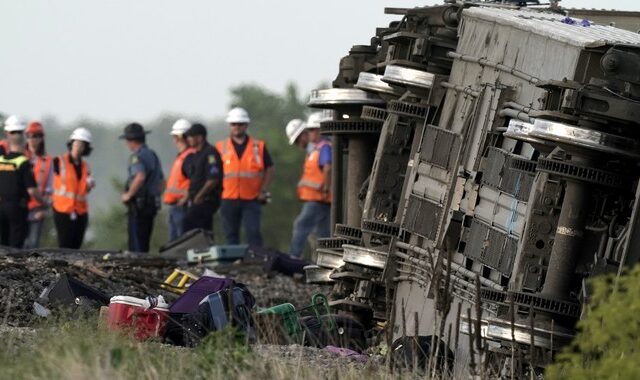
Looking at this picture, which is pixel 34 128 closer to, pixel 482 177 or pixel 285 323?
pixel 285 323

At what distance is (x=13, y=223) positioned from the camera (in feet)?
102

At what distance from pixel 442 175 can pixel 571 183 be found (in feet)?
11.9

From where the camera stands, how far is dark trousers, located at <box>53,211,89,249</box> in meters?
31.9

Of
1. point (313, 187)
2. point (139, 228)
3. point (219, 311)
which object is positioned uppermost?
point (219, 311)

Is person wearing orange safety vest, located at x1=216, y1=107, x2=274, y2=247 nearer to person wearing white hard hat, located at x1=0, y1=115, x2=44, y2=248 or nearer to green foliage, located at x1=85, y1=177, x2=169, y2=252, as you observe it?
person wearing white hard hat, located at x1=0, y1=115, x2=44, y2=248

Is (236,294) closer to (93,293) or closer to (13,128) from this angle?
(93,293)

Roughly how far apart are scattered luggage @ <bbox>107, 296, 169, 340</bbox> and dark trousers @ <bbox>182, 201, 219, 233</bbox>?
44.5 ft

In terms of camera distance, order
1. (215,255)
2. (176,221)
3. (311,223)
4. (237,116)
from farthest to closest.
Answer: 1. (237,116)
2. (176,221)
3. (311,223)
4. (215,255)

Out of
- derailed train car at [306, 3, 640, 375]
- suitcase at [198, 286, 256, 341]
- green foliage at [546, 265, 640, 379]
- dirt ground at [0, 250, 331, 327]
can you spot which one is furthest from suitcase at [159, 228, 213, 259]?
green foliage at [546, 265, 640, 379]

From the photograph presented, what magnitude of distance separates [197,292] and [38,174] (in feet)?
46.5

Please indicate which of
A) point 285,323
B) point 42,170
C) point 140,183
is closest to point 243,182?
point 140,183

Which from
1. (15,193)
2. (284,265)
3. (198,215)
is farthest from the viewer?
(198,215)

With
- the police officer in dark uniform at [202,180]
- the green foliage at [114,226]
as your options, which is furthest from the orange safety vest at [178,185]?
the green foliage at [114,226]

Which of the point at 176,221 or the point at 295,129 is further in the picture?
the point at 295,129
